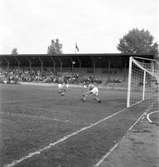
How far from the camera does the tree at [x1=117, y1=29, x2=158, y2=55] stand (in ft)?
283

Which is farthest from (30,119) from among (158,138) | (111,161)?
(111,161)

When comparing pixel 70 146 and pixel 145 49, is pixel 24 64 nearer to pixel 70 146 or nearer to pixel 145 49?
pixel 145 49

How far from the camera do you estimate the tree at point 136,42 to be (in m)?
86.1

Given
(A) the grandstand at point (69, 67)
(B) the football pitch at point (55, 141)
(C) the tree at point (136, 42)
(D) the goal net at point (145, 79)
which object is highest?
(C) the tree at point (136, 42)

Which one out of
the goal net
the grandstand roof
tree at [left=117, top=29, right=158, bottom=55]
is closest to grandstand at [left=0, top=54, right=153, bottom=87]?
the grandstand roof

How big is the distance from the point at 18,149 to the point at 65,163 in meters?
1.20

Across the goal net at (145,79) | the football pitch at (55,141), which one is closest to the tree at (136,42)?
the goal net at (145,79)

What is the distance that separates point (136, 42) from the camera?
86.4m

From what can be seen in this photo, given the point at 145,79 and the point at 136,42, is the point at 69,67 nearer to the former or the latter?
the point at 136,42

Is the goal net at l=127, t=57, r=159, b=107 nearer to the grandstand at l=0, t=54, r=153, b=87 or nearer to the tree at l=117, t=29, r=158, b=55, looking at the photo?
the grandstand at l=0, t=54, r=153, b=87

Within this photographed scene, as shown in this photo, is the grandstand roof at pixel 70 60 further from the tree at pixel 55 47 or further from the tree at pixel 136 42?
the tree at pixel 55 47

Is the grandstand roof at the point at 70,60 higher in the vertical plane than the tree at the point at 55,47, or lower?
lower

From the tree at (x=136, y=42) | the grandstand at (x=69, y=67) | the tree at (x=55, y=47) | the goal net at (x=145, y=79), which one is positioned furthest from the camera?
the tree at (x=55, y=47)

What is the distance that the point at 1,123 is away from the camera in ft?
27.4
